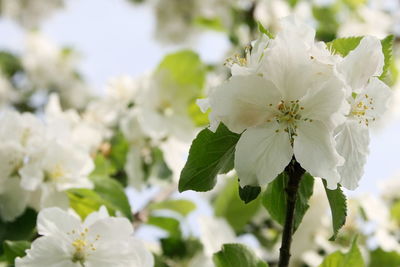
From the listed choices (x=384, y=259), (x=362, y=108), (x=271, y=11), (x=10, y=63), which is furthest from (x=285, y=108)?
(x=10, y=63)

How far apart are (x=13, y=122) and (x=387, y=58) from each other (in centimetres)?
85

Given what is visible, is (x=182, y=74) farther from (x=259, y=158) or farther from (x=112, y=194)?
(x=259, y=158)

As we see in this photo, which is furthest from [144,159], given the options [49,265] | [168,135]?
[49,265]

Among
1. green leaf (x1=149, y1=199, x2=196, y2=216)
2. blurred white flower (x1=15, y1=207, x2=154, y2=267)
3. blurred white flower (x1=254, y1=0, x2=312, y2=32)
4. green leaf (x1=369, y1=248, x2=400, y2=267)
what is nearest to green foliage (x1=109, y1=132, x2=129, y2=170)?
green leaf (x1=149, y1=199, x2=196, y2=216)

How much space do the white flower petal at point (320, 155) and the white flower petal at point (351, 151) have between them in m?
0.03

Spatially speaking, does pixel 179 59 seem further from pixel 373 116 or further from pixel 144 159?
pixel 373 116

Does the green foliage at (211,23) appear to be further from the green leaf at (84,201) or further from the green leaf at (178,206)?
the green leaf at (84,201)

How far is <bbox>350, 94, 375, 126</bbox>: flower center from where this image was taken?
95 cm

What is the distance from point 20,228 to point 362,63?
87 cm

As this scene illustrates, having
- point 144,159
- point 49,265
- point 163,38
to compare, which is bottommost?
point 49,265

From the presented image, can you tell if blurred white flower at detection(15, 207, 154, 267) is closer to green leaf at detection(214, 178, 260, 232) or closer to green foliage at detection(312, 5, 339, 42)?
green leaf at detection(214, 178, 260, 232)

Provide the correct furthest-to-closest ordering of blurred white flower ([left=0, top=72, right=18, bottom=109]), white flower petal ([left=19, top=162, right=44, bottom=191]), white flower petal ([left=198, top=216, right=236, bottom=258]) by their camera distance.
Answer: blurred white flower ([left=0, top=72, right=18, bottom=109])
white flower petal ([left=198, top=216, right=236, bottom=258])
white flower petal ([left=19, top=162, right=44, bottom=191])

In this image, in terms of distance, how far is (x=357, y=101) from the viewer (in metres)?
0.96

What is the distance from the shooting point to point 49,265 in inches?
41.1
